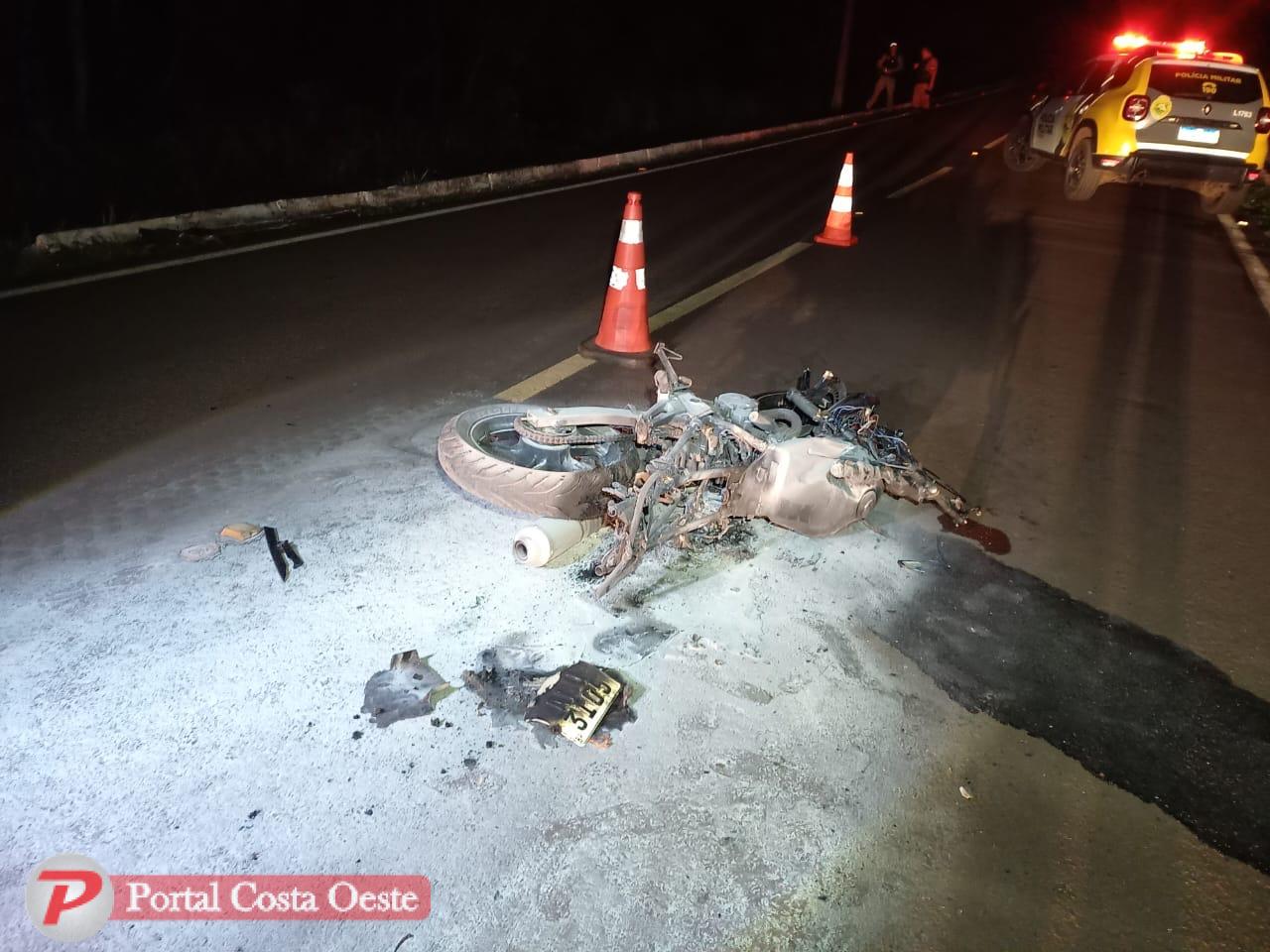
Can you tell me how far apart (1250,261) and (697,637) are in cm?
1077

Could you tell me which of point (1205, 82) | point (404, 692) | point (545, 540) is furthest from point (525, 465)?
point (1205, 82)

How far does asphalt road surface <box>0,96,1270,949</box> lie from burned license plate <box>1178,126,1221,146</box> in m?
5.81

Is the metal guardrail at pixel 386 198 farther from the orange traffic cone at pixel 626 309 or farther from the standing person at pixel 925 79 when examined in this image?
the standing person at pixel 925 79

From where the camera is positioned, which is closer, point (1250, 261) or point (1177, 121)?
point (1250, 261)

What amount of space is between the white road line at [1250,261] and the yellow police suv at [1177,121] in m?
0.47

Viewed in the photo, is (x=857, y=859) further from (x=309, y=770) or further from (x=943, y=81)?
(x=943, y=81)

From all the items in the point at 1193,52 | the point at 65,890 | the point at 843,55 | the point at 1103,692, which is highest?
the point at 1193,52

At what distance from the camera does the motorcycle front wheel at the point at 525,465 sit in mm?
3969

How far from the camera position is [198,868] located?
7.92ft

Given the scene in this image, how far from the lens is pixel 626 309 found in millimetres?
6289

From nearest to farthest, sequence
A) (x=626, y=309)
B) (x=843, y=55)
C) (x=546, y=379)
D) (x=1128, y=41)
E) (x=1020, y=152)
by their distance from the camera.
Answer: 1. (x=546, y=379)
2. (x=626, y=309)
3. (x=1128, y=41)
4. (x=1020, y=152)
5. (x=843, y=55)

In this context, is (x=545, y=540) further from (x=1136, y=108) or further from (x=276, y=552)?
(x=1136, y=108)

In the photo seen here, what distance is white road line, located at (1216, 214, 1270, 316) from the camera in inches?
376

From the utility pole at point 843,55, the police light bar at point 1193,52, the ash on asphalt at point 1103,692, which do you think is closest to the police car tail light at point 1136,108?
the police light bar at point 1193,52
